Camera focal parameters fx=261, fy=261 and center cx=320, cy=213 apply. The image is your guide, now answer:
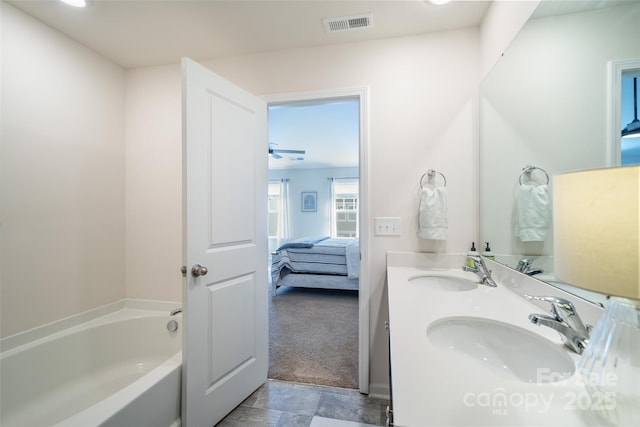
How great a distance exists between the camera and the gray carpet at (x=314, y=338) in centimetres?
207

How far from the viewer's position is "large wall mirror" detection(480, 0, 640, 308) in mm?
767

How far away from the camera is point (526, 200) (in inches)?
46.9

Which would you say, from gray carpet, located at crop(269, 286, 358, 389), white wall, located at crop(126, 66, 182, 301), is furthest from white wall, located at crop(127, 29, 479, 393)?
white wall, located at crop(126, 66, 182, 301)

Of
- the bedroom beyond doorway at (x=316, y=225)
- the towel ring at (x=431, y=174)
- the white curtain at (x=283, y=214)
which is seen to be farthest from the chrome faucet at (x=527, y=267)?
the white curtain at (x=283, y=214)

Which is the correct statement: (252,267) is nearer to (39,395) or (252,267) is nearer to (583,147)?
(39,395)

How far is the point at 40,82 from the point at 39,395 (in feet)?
6.28

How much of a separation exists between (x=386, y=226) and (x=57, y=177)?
2255 mm

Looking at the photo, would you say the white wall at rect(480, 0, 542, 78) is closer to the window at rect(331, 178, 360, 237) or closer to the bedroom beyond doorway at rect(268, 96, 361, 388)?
the bedroom beyond doorway at rect(268, 96, 361, 388)

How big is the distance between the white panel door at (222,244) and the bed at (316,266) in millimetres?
2134

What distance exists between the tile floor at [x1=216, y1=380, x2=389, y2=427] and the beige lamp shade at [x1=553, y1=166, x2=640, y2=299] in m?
1.58

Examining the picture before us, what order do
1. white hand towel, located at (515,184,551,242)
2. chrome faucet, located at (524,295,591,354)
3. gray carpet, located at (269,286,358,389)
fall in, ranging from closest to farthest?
chrome faucet, located at (524,295,591,354) < white hand towel, located at (515,184,551,242) < gray carpet, located at (269,286,358,389)

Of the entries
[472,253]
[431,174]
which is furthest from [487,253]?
[431,174]

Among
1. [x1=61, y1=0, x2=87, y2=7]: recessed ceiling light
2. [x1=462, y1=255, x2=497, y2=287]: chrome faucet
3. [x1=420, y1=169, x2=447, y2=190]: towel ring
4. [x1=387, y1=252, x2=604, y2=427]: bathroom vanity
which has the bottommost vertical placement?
[x1=387, y1=252, x2=604, y2=427]: bathroom vanity

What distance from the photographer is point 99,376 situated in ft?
5.92
